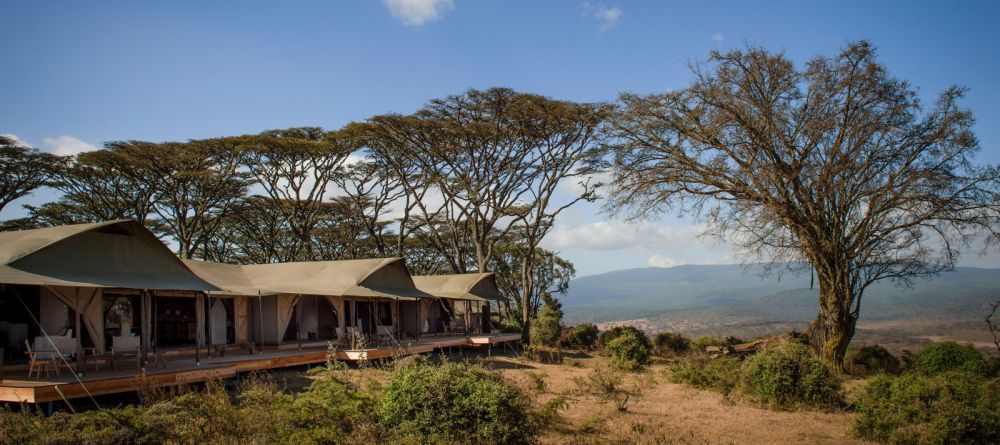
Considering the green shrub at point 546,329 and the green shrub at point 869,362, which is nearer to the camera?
the green shrub at point 869,362

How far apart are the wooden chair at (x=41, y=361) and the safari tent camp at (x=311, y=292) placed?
5.52m

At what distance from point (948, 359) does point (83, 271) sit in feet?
62.1

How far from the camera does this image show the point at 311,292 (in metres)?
18.6

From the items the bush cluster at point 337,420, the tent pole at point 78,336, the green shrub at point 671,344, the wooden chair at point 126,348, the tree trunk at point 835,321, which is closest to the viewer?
the bush cluster at point 337,420

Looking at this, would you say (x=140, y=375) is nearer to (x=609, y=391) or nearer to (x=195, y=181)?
(x=609, y=391)

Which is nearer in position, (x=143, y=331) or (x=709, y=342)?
(x=143, y=331)

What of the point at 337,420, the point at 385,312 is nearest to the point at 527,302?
the point at 385,312

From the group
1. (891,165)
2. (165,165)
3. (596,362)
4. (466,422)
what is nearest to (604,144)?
(596,362)

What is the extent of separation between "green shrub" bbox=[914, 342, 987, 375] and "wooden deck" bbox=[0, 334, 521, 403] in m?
12.8

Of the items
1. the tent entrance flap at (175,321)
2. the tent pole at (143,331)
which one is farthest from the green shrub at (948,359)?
the tent entrance flap at (175,321)

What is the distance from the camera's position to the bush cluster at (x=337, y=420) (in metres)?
8.76

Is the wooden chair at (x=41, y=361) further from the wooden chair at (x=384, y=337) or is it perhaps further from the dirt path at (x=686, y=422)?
the wooden chair at (x=384, y=337)

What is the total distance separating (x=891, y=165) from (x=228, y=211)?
29941 mm

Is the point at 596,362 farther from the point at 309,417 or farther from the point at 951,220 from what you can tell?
the point at 309,417
